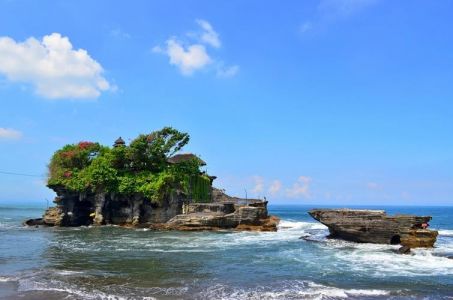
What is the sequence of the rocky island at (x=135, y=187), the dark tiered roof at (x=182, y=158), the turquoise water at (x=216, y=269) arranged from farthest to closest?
the dark tiered roof at (x=182, y=158) → the rocky island at (x=135, y=187) → the turquoise water at (x=216, y=269)

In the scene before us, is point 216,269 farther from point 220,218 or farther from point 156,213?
point 156,213

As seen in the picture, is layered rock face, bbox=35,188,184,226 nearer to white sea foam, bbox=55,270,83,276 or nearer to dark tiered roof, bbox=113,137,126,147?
dark tiered roof, bbox=113,137,126,147

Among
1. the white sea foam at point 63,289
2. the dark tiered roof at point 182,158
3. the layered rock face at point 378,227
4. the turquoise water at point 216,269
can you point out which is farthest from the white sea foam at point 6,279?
the dark tiered roof at point 182,158

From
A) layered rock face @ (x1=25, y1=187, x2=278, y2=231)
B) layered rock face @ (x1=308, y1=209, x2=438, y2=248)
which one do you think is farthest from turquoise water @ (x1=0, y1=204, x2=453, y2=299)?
layered rock face @ (x1=25, y1=187, x2=278, y2=231)

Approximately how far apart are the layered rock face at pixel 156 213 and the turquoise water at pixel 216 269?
8.44 m

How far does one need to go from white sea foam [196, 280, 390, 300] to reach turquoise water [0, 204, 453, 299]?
0.12 feet

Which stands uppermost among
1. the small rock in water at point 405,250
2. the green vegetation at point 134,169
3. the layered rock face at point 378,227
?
the green vegetation at point 134,169

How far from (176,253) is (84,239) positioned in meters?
10.8

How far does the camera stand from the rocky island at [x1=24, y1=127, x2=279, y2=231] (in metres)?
44.2

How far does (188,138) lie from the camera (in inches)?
1891

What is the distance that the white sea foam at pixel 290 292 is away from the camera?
1586 cm

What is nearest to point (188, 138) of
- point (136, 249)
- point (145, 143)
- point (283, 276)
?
point (145, 143)

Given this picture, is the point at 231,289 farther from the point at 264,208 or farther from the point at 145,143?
the point at 145,143

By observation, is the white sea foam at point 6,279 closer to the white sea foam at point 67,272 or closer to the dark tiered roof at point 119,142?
the white sea foam at point 67,272
